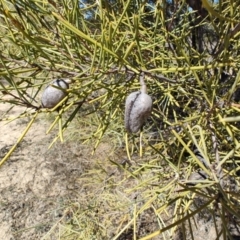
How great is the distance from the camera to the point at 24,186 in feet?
7.67

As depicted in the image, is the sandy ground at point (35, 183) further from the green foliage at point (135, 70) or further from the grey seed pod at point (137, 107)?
the grey seed pod at point (137, 107)

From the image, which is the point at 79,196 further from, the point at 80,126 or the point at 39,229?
the point at 80,126

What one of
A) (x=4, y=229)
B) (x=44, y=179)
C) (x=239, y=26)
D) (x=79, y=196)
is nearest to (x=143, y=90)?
(x=239, y=26)

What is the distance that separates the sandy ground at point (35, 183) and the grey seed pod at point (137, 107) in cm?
158

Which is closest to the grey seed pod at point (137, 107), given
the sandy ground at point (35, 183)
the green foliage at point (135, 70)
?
the green foliage at point (135, 70)

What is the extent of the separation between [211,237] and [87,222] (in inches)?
24.4

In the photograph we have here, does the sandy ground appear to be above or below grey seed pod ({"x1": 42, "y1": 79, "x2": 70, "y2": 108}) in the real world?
below

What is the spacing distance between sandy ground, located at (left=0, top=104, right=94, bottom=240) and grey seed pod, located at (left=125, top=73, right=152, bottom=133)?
5.19ft

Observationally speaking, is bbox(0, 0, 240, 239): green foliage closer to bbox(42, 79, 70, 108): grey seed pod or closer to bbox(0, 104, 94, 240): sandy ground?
bbox(42, 79, 70, 108): grey seed pod

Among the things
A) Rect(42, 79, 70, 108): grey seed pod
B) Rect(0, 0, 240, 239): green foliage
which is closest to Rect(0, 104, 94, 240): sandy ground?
Rect(0, 0, 240, 239): green foliage

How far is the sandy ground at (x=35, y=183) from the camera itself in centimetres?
208

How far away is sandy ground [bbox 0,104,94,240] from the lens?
2.08 m

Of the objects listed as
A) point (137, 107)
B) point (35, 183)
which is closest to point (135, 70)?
point (137, 107)

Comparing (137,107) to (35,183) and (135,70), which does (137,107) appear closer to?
(135,70)
